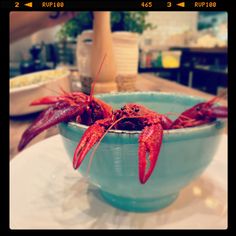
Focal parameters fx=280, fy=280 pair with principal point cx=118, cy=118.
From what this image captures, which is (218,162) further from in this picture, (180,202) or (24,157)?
(24,157)

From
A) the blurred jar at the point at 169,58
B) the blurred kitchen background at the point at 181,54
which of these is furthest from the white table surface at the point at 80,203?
the blurred jar at the point at 169,58

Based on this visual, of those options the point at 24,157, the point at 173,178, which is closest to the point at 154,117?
the point at 173,178

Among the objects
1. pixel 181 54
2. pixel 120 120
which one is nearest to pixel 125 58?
pixel 120 120

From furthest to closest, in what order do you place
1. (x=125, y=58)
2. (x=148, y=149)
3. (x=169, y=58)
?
(x=169, y=58) < (x=125, y=58) < (x=148, y=149)

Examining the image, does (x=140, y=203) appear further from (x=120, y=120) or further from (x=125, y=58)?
(x=125, y=58)

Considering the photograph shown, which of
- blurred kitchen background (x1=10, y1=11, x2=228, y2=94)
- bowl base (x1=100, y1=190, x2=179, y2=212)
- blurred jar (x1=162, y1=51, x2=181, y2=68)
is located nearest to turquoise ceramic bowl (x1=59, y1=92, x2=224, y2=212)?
bowl base (x1=100, y1=190, x2=179, y2=212)

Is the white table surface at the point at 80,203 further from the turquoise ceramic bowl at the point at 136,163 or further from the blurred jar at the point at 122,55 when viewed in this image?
the blurred jar at the point at 122,55
